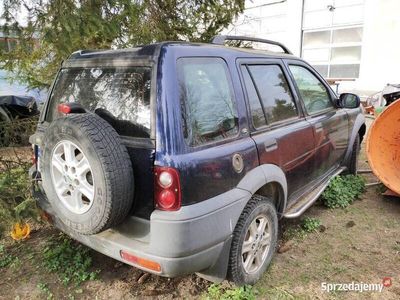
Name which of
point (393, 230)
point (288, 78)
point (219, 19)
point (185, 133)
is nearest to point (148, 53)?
point (185, 133)

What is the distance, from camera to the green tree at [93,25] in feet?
11.1

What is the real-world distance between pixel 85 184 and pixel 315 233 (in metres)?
2.48

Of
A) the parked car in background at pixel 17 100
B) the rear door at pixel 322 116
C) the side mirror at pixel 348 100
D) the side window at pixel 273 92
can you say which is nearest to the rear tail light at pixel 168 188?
the side window at pixel 273 92

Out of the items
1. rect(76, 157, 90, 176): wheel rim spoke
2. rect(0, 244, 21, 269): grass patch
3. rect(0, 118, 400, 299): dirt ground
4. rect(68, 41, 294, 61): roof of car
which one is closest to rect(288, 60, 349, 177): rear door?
rect(0, 118, 400, 299): dirt ground

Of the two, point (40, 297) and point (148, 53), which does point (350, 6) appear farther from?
point (40, 297)

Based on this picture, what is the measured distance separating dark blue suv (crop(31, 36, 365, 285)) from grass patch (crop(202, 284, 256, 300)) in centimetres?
6

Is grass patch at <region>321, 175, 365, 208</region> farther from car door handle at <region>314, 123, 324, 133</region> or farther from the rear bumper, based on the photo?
the rear bumper

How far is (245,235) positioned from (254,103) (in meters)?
1.02

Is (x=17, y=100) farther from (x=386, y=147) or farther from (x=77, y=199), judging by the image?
(x=386, y=147)

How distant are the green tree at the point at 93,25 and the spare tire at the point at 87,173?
1.55 meters

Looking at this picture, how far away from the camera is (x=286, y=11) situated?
1465cm

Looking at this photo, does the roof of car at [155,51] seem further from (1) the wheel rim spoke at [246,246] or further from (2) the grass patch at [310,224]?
(2) the grass patch at [310,224]

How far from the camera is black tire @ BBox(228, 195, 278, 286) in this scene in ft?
8.14

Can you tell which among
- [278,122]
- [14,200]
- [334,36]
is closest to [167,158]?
[278,122]
